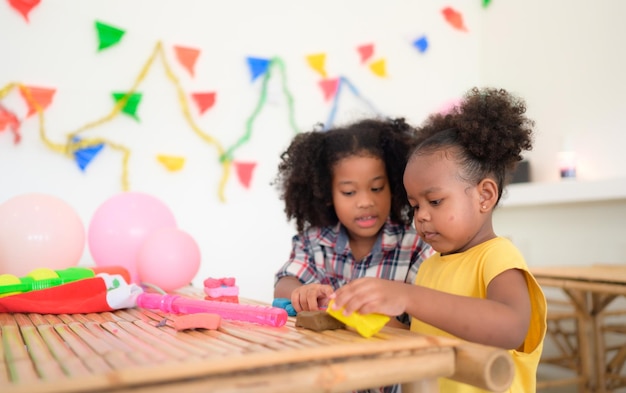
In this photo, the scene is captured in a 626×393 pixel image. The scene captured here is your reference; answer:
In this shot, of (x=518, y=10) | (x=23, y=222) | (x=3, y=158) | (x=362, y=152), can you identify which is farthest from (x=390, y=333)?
(x=518, y=10)

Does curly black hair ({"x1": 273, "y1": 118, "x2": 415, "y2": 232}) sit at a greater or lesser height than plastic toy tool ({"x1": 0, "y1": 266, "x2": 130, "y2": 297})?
greater

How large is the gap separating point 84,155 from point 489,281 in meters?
1.97

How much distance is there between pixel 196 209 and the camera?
2.71 metres

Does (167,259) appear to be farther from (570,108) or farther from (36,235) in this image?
(570,108)

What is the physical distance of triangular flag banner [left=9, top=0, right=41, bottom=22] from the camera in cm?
232

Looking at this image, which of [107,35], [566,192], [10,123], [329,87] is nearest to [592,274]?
[566,192]

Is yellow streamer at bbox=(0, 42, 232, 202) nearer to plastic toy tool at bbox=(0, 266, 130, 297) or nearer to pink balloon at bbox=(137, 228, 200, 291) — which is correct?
pink balloon at bbox=(137, 228, 200, 291)

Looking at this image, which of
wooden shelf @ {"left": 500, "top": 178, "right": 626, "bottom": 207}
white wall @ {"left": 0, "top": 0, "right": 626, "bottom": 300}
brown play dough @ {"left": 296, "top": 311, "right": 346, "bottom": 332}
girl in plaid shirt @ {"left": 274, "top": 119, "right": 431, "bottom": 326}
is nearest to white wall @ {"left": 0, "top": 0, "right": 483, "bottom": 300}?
→ white wall @ {"left": 0, "top": 0, "right": 626, "bottom": 300}

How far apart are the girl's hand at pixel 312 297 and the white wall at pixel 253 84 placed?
1.43 metres

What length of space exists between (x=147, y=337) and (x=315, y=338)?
232 mm

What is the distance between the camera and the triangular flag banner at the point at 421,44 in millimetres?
3398

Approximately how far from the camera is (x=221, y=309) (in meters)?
0.96

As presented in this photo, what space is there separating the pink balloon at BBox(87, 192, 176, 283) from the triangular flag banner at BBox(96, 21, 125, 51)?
0.94 metres

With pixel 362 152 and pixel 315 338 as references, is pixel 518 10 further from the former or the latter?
pixel 315 338
